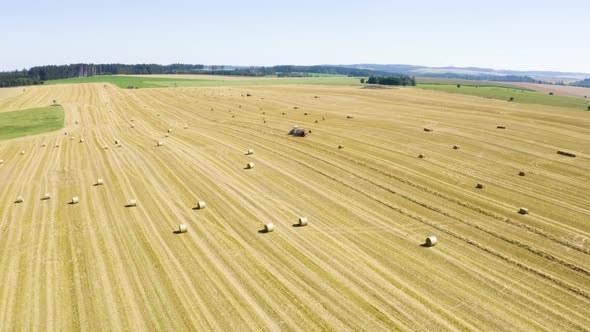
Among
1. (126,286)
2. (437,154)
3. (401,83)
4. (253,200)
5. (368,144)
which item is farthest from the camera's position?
(401,83)

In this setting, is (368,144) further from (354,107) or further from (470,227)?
A: (354,107)

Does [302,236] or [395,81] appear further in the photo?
[395,81]

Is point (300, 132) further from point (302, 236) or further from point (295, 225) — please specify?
point (302, 236)

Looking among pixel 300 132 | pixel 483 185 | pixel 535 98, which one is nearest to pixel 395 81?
pixel 535 98

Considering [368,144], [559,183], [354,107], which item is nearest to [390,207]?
[559,183]

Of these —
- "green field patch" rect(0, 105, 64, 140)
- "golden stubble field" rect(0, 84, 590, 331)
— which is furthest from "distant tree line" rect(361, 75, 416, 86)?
"green field patch" rect(0, 105, 64, 140)

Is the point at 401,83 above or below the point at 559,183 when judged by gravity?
above
